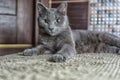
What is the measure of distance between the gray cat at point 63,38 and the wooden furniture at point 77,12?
1.67 meters

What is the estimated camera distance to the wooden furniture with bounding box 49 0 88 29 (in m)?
3.85

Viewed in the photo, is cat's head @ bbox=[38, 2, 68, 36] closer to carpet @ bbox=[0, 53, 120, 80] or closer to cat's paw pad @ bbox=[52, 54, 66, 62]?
cat's paw pad @ bbox=[52, 54, 66, 62]

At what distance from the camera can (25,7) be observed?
2.35 meters

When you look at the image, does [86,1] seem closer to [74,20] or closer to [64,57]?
[74,20]

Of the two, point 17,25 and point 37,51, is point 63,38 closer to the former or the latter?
point 37,51

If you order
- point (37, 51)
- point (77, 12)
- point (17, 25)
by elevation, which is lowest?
point (37, 51)

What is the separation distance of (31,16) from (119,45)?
80 centimetres

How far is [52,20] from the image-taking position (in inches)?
69.7

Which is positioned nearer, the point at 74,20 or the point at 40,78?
the point at 40,78

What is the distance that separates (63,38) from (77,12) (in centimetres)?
206

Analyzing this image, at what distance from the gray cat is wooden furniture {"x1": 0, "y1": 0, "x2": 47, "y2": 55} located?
372 millimetres

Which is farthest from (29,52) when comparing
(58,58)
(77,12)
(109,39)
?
(77,12)

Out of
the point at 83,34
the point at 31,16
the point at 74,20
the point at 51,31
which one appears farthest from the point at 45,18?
the point at 74,20

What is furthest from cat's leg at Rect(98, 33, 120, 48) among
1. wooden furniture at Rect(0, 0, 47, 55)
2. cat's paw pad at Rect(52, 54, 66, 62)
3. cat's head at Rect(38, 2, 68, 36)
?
cat's paw pad at Rect(52, 54, 66, 62)
